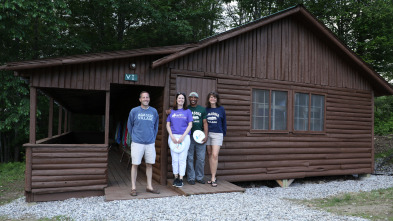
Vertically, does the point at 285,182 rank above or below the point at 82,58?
below

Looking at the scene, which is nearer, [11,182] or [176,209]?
[176,209]

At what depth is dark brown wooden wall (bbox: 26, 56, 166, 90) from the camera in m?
5.77

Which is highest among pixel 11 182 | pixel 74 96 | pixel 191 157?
pixel 74 96

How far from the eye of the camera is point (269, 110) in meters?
7.88

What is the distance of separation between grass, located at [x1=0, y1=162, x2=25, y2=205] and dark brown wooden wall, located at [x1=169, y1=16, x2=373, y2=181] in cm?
474

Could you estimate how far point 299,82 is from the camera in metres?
8.33

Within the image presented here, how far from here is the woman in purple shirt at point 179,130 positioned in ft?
18.7

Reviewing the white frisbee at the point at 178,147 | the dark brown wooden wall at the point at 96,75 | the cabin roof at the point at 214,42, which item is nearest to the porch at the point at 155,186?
the white frisbee at the point at 178,147

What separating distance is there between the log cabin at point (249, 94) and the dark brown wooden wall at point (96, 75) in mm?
19

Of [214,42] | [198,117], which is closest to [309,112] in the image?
[214,42]

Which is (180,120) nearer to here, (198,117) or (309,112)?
(198,117)

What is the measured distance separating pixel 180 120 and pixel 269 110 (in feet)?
Answer: 10.2

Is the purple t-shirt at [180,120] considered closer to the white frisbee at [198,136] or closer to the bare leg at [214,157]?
the white frisbee at [198,136]

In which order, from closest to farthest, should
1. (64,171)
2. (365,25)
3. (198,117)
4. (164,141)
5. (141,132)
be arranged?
(141,132)
(64,171)
(198,117)
(164,141)
(365,25)
